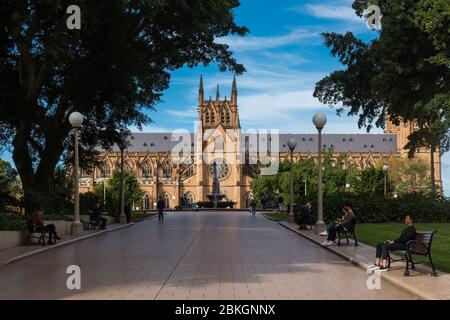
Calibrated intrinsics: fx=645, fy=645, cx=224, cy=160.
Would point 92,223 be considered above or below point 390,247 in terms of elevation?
below

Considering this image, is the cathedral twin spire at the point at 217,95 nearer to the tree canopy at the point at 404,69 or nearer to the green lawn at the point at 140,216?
the green lawn at the point at 140,216

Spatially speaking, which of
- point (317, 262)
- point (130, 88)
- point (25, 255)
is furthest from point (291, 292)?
point (130, 88)

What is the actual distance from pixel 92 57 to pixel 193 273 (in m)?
17.6

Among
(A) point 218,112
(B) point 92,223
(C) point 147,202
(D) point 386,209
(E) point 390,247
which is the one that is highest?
(A) point 218,112

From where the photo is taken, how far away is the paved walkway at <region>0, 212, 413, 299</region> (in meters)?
11.3

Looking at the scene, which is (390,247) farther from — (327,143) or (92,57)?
(327,143)

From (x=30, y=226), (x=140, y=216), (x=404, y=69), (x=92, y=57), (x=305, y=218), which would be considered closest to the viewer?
(x=30, y=226)

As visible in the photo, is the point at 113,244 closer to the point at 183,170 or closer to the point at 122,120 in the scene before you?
the point at 122,120

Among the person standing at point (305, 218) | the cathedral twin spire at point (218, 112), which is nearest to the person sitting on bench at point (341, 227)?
the person standing at point (305, 218)

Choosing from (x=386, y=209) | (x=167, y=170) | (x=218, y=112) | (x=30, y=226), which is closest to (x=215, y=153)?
(x=218, y=112)

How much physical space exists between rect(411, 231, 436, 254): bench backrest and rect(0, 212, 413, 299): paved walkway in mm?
1262

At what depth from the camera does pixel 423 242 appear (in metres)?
13.6
